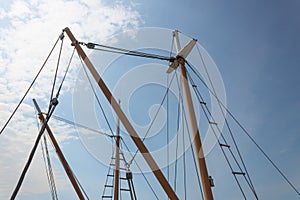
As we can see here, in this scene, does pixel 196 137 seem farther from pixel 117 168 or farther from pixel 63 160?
pixel 117 168

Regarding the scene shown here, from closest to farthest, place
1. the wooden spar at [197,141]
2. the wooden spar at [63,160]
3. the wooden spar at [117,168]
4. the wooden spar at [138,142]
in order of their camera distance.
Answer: the wooden spar at [138,142]
the wooden spar at [197,141]
the wooden spar at [63,160]
the wooden spar at [117,168]

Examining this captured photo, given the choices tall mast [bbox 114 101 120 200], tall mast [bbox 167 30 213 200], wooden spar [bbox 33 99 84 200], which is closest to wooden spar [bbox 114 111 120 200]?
tall mast [bbox 114 101 120 200]

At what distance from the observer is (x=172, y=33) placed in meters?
15.7

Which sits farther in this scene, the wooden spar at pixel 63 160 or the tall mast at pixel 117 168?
the tall mast at pixel 117 168

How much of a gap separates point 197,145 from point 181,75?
4.37m

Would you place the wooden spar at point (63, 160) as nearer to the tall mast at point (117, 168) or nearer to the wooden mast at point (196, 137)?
the tall mast at point (117, 168)

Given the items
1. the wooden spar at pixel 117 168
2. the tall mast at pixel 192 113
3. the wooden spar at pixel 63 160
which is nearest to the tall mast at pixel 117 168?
the wooden spar at pixel 117 168

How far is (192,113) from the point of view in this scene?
41.9 ft

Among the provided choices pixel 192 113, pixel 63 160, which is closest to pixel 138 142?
pixel 192 113

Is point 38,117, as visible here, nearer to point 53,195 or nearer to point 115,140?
point 53,195

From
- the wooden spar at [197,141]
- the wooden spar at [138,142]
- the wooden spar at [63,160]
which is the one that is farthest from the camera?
the wooden spar at [63,160]

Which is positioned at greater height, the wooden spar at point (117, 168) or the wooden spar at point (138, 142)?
the wooden spar at point (117, 168)

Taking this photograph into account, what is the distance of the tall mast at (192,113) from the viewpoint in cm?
→ 1090

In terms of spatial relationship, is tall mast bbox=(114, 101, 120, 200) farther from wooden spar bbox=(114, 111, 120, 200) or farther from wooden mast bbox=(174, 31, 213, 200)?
wooden mast bbox=(174, 31, 213, 200)
